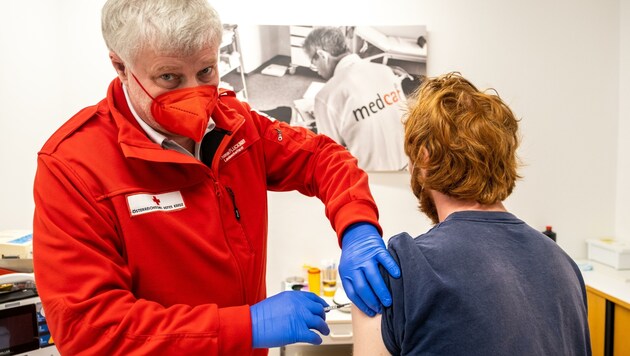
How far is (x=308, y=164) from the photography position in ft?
4.60

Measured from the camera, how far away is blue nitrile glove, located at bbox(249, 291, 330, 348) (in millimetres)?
1001

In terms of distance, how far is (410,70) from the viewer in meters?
2.73

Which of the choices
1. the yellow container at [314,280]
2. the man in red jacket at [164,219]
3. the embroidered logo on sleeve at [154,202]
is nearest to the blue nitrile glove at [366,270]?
the man in red jacket at [164,219]

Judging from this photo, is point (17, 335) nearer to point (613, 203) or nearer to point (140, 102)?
point (140, 102)

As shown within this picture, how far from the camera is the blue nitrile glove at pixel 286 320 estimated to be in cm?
100

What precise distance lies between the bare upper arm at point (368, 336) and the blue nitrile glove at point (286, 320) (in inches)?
3.7

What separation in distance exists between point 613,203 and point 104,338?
308 cm

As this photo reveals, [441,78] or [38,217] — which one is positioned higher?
[441,78]

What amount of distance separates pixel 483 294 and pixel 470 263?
0.19ft

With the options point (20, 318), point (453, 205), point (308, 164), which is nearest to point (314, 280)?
point (308, 164)

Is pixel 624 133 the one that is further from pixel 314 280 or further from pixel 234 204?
pixel 234 204

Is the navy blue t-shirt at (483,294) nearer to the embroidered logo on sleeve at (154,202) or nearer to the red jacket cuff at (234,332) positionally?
the red jacket cuff at (234,332)

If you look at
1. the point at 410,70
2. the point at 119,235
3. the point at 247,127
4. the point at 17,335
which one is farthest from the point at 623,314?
the point at 17,335

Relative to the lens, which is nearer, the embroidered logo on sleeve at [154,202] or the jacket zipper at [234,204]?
the embroidered logo on sleeve at [154,202]
